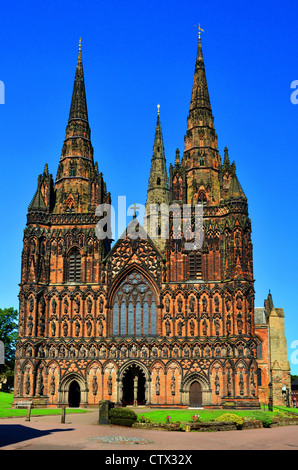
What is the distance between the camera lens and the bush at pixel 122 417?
109 ft

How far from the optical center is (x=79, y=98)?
2773 inches

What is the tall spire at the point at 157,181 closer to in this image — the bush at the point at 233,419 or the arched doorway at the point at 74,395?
the arched doorway at the point at 74,395

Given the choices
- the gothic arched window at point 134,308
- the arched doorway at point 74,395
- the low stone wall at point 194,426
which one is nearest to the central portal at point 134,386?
the gothic arched window at point 134,308

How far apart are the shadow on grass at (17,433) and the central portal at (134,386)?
91.8 feet

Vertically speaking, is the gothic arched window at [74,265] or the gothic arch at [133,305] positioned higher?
the gothic arched window at [74,265]

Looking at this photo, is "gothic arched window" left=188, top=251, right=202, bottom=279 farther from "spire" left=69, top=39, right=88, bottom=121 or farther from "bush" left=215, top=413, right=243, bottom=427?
"bush" left=215, top=413, right=243, bottom=427

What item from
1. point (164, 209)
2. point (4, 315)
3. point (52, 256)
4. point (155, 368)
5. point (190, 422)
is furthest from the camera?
point (164, 209)

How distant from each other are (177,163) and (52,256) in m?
17.0

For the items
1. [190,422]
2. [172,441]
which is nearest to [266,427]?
[190,422]

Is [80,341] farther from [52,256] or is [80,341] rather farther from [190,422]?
[190,422]

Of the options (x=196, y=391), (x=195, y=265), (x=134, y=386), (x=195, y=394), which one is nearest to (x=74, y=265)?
(x=195, y=265)

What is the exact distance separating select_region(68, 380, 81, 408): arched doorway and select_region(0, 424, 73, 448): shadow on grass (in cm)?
2882

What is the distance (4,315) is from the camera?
7969 cm

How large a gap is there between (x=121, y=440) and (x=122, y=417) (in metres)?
9.28
